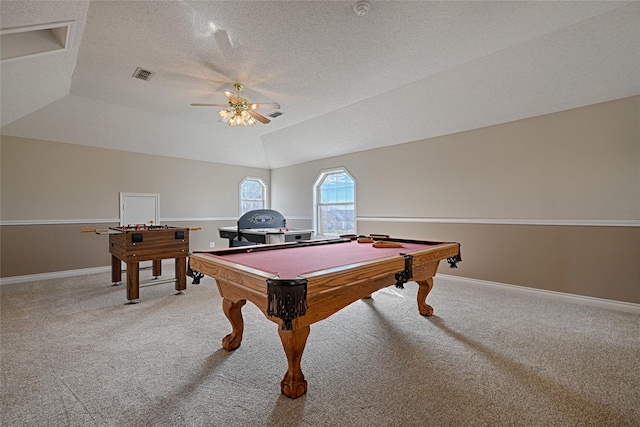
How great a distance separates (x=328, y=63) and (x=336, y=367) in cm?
306

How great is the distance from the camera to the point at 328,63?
10.5 feet

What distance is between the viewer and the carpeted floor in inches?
61.1

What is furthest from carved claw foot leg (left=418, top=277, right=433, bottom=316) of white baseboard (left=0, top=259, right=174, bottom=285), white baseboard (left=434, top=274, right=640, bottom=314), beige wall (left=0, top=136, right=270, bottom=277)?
white baseboard (left=0, top=259, right=174, bottom=285)

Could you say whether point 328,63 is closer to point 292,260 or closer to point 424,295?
point 292,260

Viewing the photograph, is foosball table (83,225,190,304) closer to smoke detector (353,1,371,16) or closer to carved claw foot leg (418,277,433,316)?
carved claw foot leg (418,277,433,316)

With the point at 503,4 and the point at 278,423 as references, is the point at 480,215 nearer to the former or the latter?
the point at 503,4

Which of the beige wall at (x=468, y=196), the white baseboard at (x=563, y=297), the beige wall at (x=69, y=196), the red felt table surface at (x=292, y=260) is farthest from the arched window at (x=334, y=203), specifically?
the red felt table surface at (x=292, y=260)

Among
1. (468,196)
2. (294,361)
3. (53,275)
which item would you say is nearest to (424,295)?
(294,361)

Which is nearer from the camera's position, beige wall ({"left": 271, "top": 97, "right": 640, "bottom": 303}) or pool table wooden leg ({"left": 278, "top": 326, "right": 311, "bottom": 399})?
pool table wooden leg ({"left": 278, "top": 326, "right": 311, "bottom": 399})

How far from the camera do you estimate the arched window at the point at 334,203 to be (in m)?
5.96

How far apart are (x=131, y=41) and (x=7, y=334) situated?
2971mm

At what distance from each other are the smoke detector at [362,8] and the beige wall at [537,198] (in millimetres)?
2692

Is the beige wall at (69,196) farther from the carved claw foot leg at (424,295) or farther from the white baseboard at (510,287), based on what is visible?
the carved claw foot leg at (424,295)

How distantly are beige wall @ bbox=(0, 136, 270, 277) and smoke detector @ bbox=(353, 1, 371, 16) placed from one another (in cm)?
495
